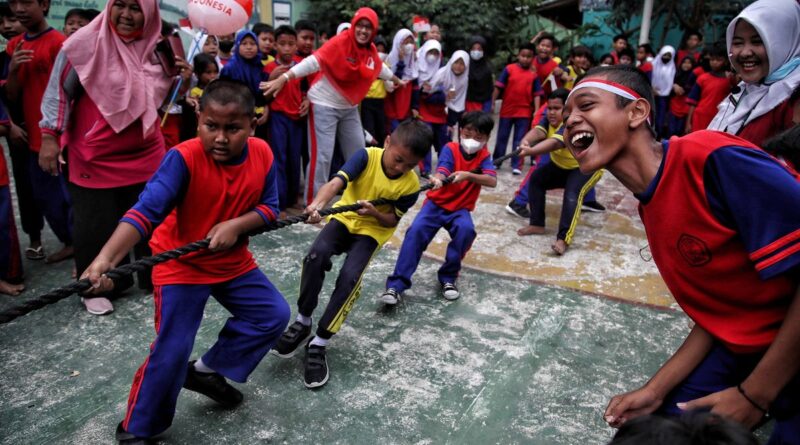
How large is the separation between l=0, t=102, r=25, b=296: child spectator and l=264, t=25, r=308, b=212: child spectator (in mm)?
2131

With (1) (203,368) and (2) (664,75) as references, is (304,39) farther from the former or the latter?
(2) (664,75)

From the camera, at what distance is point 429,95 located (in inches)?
279

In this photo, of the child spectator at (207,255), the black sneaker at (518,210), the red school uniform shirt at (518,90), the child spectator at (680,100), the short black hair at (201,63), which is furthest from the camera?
the child spectator at (680,100)

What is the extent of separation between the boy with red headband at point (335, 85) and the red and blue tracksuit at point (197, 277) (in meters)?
2.67

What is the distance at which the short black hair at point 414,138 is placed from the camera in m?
3.02

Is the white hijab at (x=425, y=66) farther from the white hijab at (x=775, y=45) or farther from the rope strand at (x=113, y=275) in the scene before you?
the rope strand at (x=113, y=275)

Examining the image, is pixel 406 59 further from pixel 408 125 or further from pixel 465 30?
pixel 465 30

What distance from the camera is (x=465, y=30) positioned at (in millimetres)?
12023

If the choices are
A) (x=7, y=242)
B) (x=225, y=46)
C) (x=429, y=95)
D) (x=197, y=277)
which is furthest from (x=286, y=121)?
(x=197, y=277)

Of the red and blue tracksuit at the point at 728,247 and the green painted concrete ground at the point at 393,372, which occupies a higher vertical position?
the red and blue tracksuit at the point at 728,247

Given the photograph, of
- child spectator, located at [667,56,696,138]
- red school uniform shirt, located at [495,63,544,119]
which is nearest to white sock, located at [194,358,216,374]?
red school uniform shirt, located at [495,63,544,119]

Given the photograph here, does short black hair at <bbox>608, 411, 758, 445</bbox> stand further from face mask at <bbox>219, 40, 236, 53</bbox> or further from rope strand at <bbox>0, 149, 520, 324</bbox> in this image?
face mask at <bbox>219, 40, 236, 53</bbox>

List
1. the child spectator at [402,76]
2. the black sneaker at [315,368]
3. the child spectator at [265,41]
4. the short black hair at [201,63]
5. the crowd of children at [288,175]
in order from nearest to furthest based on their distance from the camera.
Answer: the crowd of children at [288,175]
the black sneaker at [315,368]
the short black hair at [201,63]
the child spectator at [265,41]
the child spectator at [402,76]

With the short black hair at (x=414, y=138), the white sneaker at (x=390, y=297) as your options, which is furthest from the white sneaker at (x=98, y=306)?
the short black hair at (x=414, y=138)
